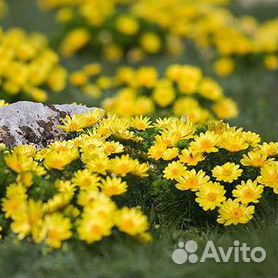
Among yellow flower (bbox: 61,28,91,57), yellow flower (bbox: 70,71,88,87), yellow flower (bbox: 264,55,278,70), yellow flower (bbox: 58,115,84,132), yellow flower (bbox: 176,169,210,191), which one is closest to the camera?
yellow flower (bbox: 176,169,210,191)

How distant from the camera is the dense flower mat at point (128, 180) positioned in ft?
10.5

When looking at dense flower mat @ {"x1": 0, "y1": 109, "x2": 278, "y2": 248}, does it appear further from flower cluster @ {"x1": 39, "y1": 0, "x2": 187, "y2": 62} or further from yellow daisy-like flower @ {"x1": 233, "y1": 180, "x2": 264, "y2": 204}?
flower cluster @ {"x1": 39, "y1": 0, "x2": 187, "y2": 62}

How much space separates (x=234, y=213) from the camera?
3559 mm

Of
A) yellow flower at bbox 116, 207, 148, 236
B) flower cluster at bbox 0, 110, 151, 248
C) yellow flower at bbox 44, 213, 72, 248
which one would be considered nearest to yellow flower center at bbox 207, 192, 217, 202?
flower cluster at bbox 0, 110, 151, 248

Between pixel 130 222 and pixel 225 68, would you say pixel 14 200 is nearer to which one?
pixel 130 222

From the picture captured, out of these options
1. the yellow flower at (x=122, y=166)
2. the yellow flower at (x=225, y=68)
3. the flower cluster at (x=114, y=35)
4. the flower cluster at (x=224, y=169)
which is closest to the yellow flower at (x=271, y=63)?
the yellow flower at (x=225, y=68)

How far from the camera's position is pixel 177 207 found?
3828 mm

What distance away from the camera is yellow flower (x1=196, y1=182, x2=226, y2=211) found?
3623 mm

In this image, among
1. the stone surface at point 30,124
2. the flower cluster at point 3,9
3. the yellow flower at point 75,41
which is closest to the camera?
the stone surface at point 30,124

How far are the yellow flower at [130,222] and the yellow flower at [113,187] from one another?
0.23 m

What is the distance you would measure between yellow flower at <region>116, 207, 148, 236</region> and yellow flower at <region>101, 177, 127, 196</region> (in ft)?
0.77

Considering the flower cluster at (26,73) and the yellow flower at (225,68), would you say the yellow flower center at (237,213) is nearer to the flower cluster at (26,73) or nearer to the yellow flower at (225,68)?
the flower cluster at (26,73)

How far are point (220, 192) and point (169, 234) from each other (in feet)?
1.22

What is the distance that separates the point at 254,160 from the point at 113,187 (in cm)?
80
